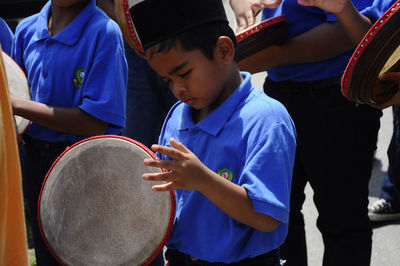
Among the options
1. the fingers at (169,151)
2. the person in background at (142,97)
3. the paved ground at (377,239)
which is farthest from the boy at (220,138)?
the paved ground at (377,239)

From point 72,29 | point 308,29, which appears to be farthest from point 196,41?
point 72,29

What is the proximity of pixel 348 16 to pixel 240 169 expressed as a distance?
2.53ft

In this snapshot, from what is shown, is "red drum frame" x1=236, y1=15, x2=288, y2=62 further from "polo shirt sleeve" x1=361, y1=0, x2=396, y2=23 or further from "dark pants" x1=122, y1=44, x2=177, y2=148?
"dark pants" x1=122, y1=44, x2=177, y2=148

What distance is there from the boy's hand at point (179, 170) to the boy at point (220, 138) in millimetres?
148

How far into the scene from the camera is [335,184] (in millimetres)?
2703

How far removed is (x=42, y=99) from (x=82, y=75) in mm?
197

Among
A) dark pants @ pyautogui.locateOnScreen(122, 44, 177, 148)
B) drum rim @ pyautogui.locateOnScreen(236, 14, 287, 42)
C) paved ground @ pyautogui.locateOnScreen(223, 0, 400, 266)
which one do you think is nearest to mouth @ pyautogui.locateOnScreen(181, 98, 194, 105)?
drum rim @ pyautogui.locateOnScreen(236, 14, 287, 42)

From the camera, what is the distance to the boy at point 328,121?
2641 mm

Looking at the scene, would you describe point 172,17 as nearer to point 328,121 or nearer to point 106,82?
point 106,82

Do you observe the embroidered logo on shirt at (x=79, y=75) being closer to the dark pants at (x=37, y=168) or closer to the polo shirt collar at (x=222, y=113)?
the dark pants at (x=37, y=168)

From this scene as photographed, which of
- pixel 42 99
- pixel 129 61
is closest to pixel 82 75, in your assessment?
pixel 42 99

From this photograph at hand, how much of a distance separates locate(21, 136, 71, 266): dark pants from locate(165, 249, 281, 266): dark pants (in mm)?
855

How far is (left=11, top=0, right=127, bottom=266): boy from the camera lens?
2.68m

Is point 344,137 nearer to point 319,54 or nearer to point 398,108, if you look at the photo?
point 319,54
